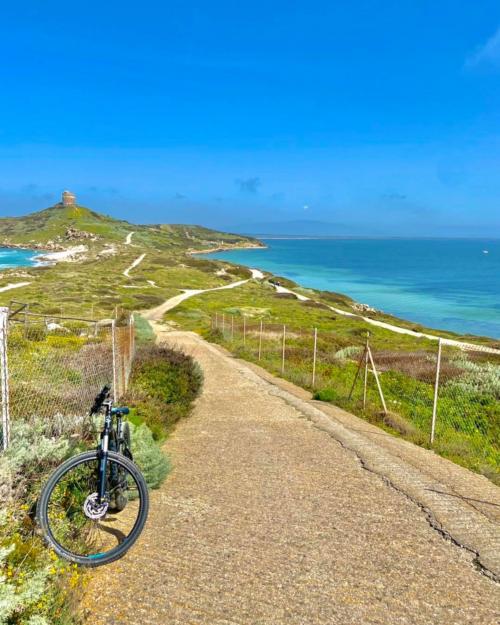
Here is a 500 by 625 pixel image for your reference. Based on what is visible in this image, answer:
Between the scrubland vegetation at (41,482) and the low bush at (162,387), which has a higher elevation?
the scrubland vegetation at (41,482)

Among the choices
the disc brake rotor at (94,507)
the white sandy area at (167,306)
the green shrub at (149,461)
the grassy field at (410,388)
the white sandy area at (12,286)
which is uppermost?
the disc brake rotor at (94,507)

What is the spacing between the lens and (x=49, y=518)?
500 cm

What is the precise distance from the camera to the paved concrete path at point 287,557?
169 inches

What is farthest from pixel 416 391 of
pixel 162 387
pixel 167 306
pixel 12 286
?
pixel 12 286

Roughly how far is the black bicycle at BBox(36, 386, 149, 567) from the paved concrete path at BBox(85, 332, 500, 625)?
0.27 metres

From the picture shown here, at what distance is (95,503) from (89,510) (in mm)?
86

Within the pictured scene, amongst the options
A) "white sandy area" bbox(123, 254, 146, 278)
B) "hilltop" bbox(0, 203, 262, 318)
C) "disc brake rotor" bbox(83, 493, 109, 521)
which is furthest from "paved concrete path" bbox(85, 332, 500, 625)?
"white sandy area" bbox(123, 254, 146, 278)

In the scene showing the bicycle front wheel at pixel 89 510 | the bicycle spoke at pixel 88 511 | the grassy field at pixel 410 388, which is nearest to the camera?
the bicycle front wheel at pixel 89 510

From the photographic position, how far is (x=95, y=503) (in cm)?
509

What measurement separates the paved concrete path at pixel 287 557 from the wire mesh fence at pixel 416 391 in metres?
3.69

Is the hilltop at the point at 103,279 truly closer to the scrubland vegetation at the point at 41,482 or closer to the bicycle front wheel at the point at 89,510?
the scrubland vegetation at the point at 41,482

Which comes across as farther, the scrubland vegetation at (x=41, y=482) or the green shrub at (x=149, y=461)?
the green shrub at (x=149, y=461)

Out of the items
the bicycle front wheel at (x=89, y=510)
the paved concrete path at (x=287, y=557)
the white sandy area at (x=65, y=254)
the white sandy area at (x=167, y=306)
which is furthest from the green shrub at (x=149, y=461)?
the white sandy area at (x=65, y=254)

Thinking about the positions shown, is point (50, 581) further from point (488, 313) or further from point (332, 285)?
point (332, 285)
